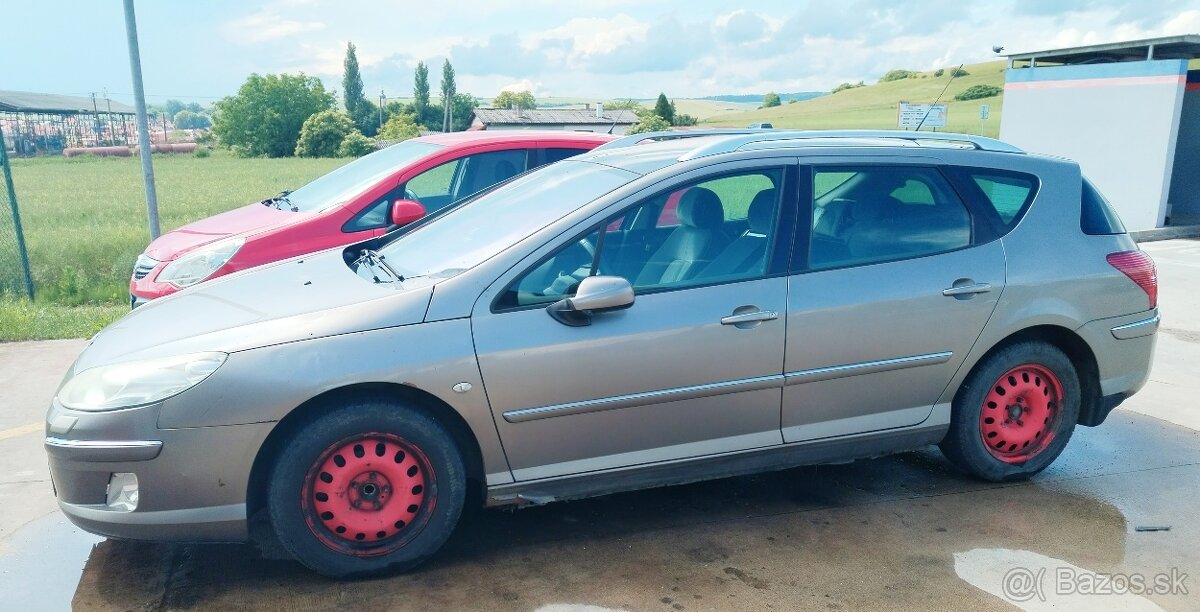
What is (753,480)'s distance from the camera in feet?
14.6

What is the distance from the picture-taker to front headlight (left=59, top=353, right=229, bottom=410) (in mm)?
3158

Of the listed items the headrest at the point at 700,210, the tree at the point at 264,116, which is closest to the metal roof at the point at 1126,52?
the headrest at the point at 700,210

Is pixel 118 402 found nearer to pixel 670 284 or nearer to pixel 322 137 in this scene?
pixel 670 284

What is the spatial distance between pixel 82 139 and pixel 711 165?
3952 inches

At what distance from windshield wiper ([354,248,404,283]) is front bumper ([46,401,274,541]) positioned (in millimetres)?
851

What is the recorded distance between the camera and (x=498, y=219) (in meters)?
4.05

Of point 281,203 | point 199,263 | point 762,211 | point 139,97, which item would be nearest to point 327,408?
point 762,211

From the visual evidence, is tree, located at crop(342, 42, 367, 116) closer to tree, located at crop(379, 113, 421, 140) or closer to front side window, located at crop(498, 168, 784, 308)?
tree, located at crop(379, 113, 421, 140)

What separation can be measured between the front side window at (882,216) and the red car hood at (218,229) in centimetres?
383

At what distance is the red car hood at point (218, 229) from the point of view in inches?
248

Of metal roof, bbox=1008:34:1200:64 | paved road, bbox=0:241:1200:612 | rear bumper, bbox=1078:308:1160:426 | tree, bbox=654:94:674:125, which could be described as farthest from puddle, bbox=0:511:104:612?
tree, bbox=654:94:674:125

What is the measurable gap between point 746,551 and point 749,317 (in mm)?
936

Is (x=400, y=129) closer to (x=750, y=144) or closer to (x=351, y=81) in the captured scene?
(x=351, y=81)

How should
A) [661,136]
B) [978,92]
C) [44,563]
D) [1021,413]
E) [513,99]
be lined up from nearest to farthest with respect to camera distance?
[44,563]
[1021,413]
[661,136]
[978,92]
[513,99]
